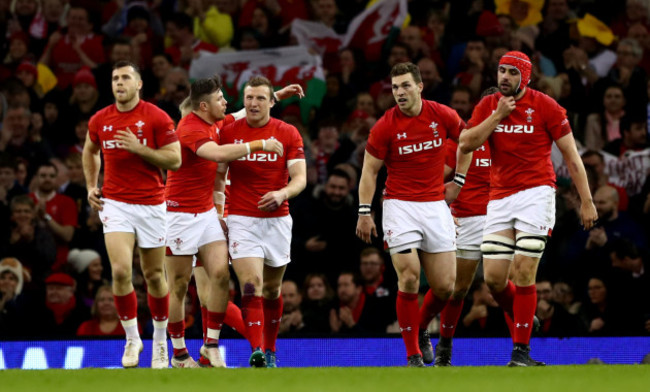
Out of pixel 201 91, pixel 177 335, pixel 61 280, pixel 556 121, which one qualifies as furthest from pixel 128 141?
pixel 61 280

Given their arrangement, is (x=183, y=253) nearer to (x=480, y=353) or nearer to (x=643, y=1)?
(x=480, y=353)

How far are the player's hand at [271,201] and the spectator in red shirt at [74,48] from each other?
737cm

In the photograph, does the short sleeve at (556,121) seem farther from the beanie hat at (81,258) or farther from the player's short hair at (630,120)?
the beanie hat at (81,258)

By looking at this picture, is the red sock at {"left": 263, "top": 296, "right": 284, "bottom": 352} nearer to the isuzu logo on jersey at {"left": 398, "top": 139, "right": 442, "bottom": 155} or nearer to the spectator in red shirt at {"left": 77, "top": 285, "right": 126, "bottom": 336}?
the isuzu logo on jersey at {"left": 398, "top": 139, "right": 442, "bottom": 155}

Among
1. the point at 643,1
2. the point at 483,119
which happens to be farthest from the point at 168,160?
the point at 643,1

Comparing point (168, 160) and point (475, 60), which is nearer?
point (168, 160)

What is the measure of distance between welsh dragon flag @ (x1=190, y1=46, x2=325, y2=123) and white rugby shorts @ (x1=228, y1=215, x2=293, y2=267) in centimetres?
533

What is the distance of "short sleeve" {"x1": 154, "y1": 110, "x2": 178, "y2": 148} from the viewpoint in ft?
32.2

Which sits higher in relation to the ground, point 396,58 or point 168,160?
point 396,58

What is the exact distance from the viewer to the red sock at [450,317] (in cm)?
1066

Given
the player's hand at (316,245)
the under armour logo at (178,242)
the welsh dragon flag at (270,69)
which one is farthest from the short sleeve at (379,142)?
the welsh dragon flag at (270,69)

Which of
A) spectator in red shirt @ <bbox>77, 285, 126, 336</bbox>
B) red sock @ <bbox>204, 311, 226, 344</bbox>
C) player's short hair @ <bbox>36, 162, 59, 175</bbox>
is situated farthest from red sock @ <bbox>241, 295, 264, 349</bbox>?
player's short hair @ <bbox>36, 162, 59, 175</bbox>

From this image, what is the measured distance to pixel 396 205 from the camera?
392 inches

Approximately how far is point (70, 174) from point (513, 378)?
801cm
